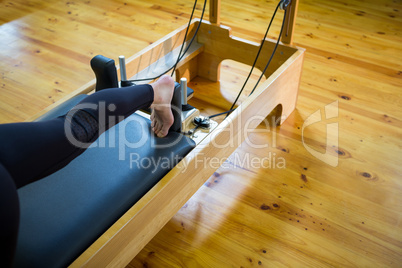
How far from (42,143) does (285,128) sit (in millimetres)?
1236

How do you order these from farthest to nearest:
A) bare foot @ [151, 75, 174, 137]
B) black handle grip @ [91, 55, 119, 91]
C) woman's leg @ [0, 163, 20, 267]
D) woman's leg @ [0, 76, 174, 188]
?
black handle grip @ [91, 55, 119, 91], bare foot @ [151, 75, 174, 137], woman's leg @ [0, 76, 174, 188], woman's leg @ [0, 163, 20, 267]

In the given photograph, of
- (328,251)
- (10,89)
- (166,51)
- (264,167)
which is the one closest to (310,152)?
(264,167)

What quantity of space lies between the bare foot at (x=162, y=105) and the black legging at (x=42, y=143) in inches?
3.2

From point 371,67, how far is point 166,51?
1.22 meters

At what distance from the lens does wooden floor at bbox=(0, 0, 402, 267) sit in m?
1.43

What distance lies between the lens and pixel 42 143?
103 centimetres

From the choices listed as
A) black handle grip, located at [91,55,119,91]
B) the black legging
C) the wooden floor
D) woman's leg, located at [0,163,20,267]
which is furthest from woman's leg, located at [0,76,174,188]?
the wooden floor

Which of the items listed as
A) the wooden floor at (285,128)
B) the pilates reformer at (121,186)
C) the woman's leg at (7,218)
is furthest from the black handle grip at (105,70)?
the woman's leg at (7,218)

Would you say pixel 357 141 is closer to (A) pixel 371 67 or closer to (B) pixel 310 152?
(B) pixel 310 152

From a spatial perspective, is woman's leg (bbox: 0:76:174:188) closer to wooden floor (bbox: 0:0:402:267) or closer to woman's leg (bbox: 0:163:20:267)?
woman's leg (bbox: 0:163:20:267)

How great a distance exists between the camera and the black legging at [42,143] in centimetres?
85

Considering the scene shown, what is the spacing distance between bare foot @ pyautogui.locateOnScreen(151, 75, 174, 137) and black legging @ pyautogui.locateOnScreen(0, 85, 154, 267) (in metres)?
0.08

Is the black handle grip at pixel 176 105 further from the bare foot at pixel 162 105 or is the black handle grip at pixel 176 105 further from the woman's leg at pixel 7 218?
the woman's leg at pixel 7 218

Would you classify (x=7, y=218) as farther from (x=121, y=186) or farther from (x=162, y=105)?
(x=162, y=105)
